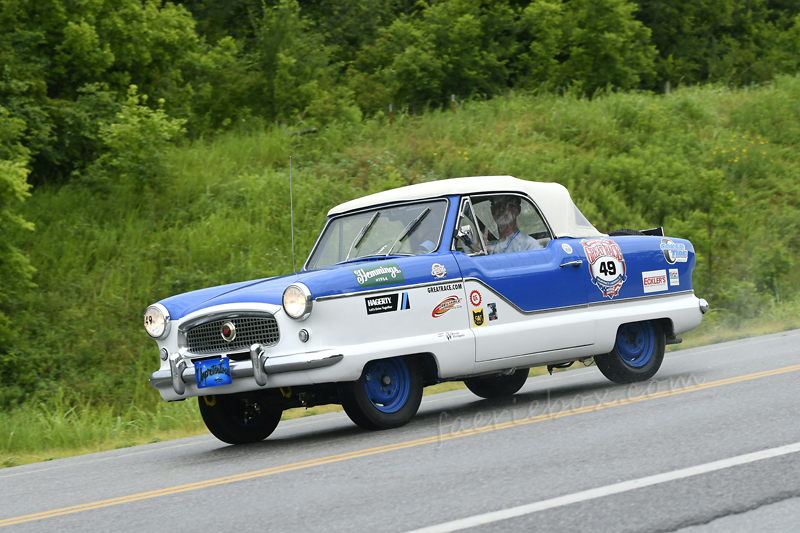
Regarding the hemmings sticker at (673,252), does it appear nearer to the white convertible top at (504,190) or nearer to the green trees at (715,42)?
the white convertible top at (504,190)

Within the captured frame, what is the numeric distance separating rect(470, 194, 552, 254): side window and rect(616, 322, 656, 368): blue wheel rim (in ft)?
4.35

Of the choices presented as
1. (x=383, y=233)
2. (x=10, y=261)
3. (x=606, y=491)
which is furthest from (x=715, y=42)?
(x=606, y=491)

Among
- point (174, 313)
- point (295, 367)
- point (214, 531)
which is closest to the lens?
point (214, 531)

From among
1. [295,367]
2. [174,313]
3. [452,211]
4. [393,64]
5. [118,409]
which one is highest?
[393,64]

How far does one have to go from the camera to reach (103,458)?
27.1 feet

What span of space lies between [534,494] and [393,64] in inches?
1053

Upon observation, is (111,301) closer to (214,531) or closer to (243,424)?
(243,424)

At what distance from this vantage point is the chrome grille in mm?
7046

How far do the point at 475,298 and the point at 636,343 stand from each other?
2376mm

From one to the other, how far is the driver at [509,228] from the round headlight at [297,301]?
2160 millimetres

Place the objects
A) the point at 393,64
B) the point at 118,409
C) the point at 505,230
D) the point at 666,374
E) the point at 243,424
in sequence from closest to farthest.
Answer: the point at 243,424, the point at 505,230, the point at 666,374, the point at 118,409, the point at 393,64

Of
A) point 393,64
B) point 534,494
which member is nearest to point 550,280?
point 534,494

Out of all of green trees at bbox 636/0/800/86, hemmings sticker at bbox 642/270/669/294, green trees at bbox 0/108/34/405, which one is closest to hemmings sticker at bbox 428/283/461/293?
hemmings sticker at bbox 642/270/669/294

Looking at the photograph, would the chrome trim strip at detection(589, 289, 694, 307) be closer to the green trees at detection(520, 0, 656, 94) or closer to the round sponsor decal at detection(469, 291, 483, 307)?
the round sponsor decal at detection(469, 291, 483, 307)
